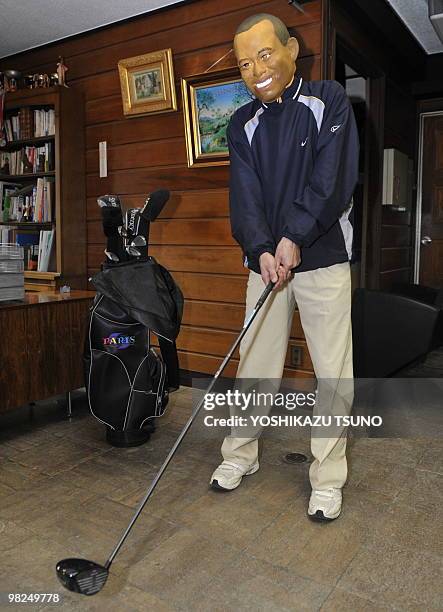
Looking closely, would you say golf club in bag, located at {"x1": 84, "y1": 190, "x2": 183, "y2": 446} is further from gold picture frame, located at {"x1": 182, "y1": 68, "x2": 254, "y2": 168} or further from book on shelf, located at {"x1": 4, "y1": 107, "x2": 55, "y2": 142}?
book on shelf, located at {"x1": 4, "y1": 107, "x2": 55, "y2": 142}

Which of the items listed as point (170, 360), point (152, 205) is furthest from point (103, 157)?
point (170, 360)

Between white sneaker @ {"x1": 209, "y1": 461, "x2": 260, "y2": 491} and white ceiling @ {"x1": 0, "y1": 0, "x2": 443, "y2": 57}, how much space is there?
2.81 m

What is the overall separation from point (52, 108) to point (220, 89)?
1.47m

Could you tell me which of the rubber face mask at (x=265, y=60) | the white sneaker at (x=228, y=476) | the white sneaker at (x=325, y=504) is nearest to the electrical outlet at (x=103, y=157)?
the rubber face mask at (x=265, y=60)

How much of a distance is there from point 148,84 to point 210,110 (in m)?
0.51

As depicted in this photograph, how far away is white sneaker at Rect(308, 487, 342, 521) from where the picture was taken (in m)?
1.72

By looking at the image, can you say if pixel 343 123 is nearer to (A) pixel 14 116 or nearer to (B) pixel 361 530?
(B) pixel 361 530

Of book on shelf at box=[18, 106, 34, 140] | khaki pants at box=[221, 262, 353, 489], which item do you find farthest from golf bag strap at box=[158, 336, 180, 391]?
book on shelf at box=[18, 106, 34, 140]

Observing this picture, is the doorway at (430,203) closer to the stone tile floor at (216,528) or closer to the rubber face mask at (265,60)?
the stone tile floor at (216,528)

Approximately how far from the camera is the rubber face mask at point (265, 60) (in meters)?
1.69

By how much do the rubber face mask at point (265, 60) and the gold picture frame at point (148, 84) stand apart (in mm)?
1692

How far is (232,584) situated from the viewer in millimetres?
1400

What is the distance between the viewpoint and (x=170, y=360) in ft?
7.63

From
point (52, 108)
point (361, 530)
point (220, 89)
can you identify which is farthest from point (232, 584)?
point (52, 108)
